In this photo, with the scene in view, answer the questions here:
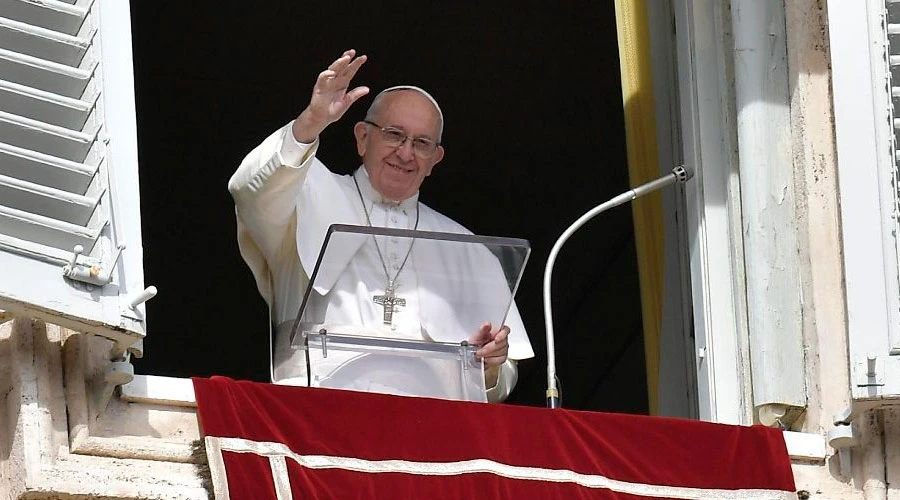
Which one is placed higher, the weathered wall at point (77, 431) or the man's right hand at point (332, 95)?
the man's right hand at point (332, 95)

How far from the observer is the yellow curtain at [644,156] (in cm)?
628

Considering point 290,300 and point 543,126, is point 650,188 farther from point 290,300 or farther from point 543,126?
point 543,126

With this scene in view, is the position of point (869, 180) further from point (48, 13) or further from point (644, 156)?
point (48, 13)

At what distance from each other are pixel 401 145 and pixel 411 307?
722 mm

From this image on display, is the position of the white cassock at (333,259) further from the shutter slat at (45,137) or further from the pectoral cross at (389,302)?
the shutter slat at (45,137)

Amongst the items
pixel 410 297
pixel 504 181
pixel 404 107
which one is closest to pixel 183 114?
pixel 504 181

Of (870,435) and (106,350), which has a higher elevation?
(106,350)

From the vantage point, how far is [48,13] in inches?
198

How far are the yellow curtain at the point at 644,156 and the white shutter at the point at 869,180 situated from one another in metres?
0.97

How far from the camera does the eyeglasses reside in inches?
237

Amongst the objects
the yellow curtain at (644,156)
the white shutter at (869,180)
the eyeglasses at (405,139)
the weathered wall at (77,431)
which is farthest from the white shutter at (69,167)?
the yellow curtain at (644,156)

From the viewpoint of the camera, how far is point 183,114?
31.1 ft

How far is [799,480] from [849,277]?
0.46 m

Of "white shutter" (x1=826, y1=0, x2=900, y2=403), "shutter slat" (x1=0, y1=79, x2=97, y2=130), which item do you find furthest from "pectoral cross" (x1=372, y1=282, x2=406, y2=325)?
"white shutter" (x1=826, y1=0, x2=900, y2=403)
